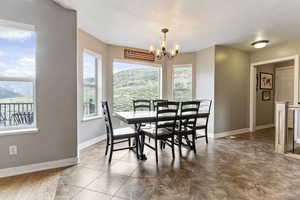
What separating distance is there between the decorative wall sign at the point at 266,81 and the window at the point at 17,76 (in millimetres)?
6162

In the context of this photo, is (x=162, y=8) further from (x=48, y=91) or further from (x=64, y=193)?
(x=64, y=193)

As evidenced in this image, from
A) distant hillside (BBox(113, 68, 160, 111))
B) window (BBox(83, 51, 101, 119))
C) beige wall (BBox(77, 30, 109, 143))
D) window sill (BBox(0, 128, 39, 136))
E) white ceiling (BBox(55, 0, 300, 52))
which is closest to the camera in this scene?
window sill (BBox(0, 128, 39, 136))

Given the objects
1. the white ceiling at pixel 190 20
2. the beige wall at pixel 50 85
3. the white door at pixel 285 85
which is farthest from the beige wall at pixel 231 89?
the beige wall at pixel 50 85

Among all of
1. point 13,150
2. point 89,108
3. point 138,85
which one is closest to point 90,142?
point 89,108

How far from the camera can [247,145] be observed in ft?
11.5

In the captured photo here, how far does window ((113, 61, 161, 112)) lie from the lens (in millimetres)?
4246

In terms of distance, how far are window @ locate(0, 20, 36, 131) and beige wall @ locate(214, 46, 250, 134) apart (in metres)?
4.04

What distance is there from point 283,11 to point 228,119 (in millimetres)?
2761

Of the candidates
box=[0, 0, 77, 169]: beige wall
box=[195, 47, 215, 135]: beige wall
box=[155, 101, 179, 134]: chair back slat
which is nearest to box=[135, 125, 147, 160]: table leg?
box=[155, 101, 179, 134]: chair back slat

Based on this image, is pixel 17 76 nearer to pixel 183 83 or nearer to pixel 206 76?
pixel 183 83

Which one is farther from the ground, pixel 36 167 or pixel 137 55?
pixel 137 55

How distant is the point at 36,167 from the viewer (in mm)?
2273

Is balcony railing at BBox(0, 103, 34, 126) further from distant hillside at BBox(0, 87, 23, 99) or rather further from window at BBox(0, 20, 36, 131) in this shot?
distant hillside at BBox(0, 87, 23, 99)

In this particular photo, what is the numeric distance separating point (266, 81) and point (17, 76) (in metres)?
6.62
